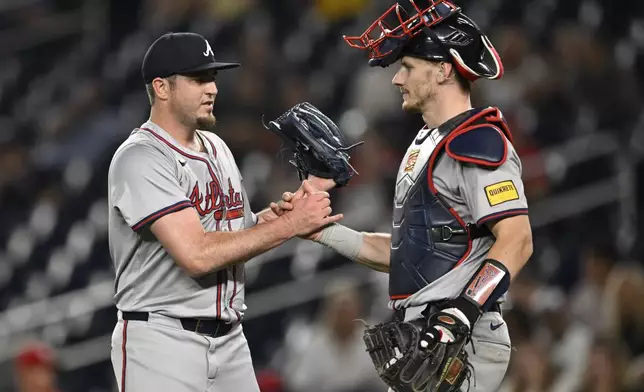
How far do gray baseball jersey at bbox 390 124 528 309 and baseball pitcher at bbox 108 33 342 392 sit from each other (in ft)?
1.66

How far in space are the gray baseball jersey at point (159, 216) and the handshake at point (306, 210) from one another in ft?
0.85

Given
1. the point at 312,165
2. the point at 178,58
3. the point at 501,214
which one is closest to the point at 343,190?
the point at 312,165

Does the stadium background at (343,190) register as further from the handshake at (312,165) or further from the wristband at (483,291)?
the wristband at (483,291)

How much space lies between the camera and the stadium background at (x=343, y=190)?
7430mm

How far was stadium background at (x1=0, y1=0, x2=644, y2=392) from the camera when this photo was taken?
743 cm

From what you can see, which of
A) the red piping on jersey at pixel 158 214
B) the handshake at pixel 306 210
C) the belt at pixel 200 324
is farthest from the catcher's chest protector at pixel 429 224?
the red piping on jersey at pixel 158 214

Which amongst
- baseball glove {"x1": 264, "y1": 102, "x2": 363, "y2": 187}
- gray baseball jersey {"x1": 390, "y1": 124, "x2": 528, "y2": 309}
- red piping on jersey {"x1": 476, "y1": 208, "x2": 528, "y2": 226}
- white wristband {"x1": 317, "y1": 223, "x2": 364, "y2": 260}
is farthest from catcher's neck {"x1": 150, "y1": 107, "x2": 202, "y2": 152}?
red piping on jersey {"x1": 476, "y1": 208, "x2": 528, "y2": 226}

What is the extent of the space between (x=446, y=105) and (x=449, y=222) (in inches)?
18.4

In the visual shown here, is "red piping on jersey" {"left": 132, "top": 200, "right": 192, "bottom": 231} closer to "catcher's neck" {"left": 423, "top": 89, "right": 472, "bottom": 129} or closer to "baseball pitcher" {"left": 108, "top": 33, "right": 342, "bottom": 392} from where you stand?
"baseball pitcher" {"left": 108, "top": 33, "right": 342, "bottom": 392}

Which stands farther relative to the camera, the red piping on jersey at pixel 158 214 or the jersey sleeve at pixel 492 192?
the red piping on jersey at pixel 158 214

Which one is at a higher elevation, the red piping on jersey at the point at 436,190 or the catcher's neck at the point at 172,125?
the catcher's neck at the point at 172,125

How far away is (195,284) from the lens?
4781 mm

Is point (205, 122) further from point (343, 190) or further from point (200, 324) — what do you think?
point (343, 190)

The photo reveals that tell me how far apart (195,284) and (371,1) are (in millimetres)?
6880
